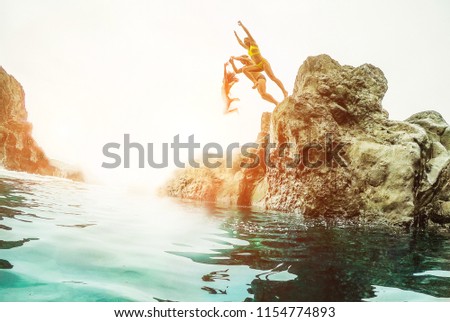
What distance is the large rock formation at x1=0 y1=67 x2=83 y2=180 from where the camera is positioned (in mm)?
9133

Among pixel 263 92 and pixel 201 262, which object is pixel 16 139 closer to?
pixel 263 92

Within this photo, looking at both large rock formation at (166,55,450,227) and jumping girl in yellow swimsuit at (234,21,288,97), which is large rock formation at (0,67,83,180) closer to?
jumping girl in yellow swimsuit at (234,21,288,97)

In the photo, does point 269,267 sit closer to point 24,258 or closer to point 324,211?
point 24,258

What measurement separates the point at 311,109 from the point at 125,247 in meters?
4.93

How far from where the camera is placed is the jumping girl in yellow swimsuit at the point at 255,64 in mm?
7412

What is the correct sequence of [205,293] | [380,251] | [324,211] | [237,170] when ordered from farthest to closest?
[237,170] < [324,211] < [380,251] < [205,293]

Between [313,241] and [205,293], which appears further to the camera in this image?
[313,241]

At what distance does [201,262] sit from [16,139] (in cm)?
970

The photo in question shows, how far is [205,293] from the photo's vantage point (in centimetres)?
279

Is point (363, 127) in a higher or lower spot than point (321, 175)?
higher

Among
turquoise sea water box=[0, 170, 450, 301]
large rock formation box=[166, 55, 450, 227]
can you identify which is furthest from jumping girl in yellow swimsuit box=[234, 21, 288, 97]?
turquoise sea water box=[0, 170, 450, 301]

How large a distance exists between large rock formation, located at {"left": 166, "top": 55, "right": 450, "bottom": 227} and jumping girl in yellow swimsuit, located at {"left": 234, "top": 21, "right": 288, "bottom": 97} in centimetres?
69
